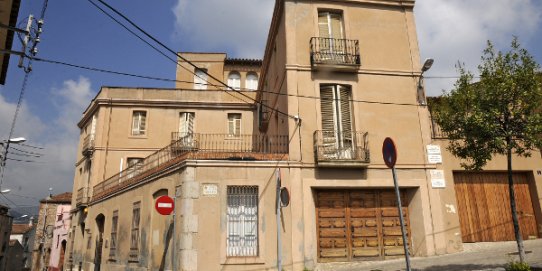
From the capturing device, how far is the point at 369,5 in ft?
49.1

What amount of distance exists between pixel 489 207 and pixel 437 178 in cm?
279

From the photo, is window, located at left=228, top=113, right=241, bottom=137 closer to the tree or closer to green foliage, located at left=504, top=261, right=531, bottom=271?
the tree

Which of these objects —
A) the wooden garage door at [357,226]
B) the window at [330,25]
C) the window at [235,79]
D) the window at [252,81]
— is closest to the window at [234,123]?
the window at [252,81]

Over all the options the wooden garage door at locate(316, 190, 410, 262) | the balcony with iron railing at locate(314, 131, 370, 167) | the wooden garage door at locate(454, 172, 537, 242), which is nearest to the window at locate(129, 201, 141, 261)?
the wooden garage door at locate(316, 190, 410, 262)

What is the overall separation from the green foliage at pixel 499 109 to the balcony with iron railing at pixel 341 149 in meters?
3.58

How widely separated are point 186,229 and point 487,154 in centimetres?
805

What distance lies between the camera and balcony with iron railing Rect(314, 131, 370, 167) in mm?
12641

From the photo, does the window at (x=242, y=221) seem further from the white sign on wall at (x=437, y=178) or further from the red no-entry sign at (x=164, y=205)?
the white sign on wall at (x=437, y=178)

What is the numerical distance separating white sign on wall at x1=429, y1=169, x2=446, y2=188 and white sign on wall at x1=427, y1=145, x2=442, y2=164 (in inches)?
12.3

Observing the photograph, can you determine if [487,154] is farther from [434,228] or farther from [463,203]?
[463,203]

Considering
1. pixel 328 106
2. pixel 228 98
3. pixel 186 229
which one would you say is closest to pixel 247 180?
pixel 186 229

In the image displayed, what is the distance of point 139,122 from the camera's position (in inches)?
989

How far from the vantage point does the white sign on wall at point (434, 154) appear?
13.6 meters

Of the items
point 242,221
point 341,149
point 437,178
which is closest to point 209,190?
point 242,221
